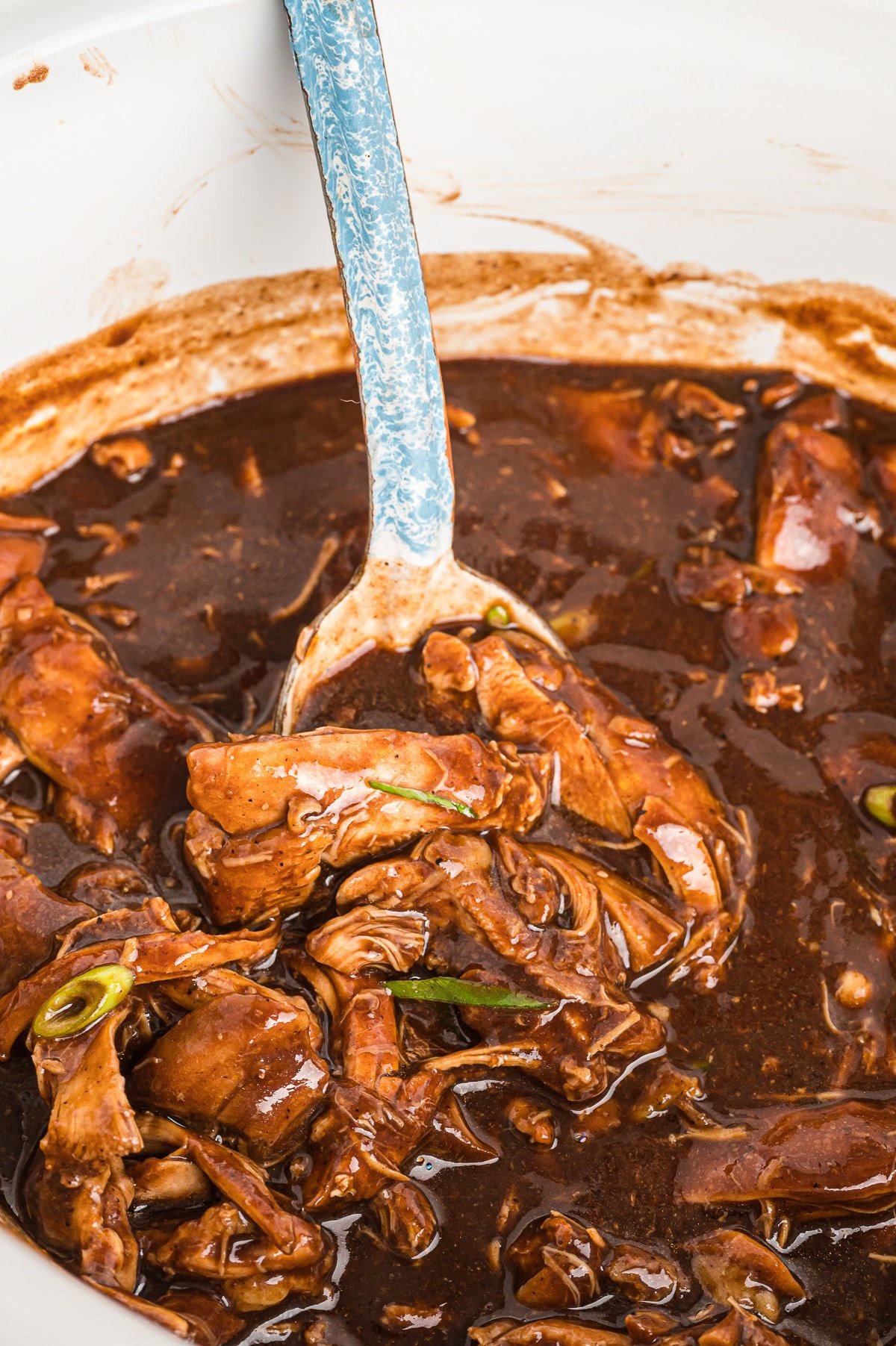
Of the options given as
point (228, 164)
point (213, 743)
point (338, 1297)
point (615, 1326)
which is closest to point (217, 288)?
point (228, 164)

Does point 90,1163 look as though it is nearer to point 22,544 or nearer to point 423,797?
point 423,797

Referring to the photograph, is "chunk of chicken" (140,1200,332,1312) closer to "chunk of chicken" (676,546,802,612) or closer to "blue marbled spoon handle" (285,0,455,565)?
"blue marbled spoon handle" (285,0,455,565)

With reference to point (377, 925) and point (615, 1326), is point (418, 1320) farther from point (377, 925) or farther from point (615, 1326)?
point (377, 925)

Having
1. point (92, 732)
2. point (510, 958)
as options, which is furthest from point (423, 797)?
point (92, 732)

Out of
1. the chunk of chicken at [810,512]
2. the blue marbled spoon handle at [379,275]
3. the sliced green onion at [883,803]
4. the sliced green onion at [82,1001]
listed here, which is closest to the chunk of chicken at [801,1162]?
the sliced green onion at [883,803]

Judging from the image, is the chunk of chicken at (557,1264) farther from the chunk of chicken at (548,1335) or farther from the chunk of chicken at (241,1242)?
the chunk of chicken at (241,1242)

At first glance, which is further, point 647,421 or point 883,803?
point 647,421
